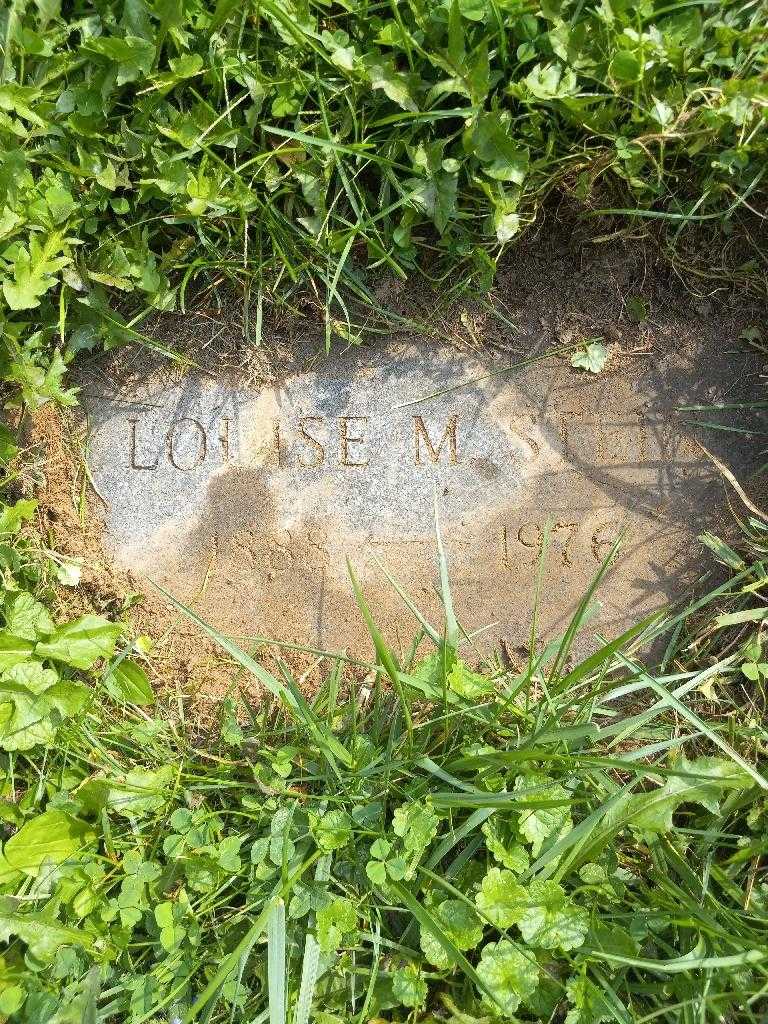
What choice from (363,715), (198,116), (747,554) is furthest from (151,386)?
(747,554)

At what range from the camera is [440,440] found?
85.4 inches

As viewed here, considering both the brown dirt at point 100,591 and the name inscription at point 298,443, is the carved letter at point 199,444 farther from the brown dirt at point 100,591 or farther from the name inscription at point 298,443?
the brown dirt at point 100,591

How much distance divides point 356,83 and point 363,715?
1.60m

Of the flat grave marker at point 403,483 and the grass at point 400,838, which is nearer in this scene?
the grass at point 400,838

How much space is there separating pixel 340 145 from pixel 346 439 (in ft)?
2.46

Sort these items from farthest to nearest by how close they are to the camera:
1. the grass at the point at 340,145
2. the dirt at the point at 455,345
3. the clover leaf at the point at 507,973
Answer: the dirt at the point at 455,345, the grass at the point at 340,145, the clover leaf at the point at 507,973

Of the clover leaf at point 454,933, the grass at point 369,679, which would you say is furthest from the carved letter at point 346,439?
the clover leaf at point 454,933

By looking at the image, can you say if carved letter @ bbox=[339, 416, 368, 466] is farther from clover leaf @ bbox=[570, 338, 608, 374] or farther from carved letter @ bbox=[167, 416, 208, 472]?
clover leaf @ bbox=[570, 338, 608, 374]

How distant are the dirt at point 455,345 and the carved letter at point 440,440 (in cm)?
22

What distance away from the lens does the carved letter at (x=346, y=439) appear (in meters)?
2.17

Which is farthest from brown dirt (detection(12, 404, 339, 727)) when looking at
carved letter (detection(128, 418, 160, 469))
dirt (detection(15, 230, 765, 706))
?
carved letter (detection(128, 418, 160, 469))

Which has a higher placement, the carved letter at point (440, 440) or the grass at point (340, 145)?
the grass at point (340, 145)

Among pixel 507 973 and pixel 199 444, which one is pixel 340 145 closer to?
pixel 199 444

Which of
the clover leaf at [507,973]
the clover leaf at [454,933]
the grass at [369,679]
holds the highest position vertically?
the grass at [369,679]
